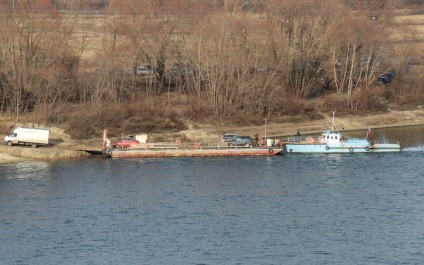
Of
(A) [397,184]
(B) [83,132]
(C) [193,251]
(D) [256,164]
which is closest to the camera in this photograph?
(C) [193,251]

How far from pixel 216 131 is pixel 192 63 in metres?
14.4

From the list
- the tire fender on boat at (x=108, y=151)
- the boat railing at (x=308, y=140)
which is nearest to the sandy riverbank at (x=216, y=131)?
the tire fender on boat at (x=108, y=151)

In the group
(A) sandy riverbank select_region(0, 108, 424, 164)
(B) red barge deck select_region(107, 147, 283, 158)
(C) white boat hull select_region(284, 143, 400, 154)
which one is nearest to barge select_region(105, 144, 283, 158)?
(B) red barge deck select_region(107, 147, 283, 158)

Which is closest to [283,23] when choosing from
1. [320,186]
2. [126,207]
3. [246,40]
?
[246,40]

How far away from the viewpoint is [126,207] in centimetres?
7394

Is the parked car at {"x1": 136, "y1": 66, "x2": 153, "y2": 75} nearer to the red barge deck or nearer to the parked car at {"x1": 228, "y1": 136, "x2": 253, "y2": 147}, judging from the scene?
the parked car at {"x1": 228, "y1": 136, "x2": 253, "y2": 147}

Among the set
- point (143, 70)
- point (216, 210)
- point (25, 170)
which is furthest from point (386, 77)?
point (216, 210)

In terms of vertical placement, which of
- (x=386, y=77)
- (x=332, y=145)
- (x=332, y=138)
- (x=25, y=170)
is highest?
(x=386, y=77)

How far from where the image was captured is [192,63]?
396ft

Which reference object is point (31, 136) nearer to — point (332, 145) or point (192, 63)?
point (332, 145)

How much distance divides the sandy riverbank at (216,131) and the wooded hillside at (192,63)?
256 centimetres

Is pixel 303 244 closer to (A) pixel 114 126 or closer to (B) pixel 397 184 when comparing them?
(B) pixel 397 184

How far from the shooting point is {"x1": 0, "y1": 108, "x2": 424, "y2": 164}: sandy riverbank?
9556cm

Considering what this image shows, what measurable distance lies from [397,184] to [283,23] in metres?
50.4
